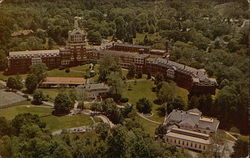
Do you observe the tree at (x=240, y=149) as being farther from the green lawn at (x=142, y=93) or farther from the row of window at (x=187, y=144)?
the green lawn at (x=142, y=93)

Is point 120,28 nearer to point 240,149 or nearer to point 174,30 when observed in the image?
point 174,30

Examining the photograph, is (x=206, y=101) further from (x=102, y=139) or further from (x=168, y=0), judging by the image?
(x=168, y=0)

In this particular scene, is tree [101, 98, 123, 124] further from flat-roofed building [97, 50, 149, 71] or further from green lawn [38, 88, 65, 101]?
flat-roofed building [97, 50, 149, 71]

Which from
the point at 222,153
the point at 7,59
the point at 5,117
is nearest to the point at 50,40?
the point at 7,59

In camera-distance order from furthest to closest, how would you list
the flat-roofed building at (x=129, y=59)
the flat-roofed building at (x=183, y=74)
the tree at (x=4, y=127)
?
the flat-roofed building at (x=129, y=59) < the flat-roofed building at (x=183, y=74) < the tree at (x=4, y=127)

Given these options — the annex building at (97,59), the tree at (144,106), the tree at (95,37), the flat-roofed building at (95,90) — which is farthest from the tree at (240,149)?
the tree at (95,37)

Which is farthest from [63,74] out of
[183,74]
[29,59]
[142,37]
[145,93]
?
[142,37]
